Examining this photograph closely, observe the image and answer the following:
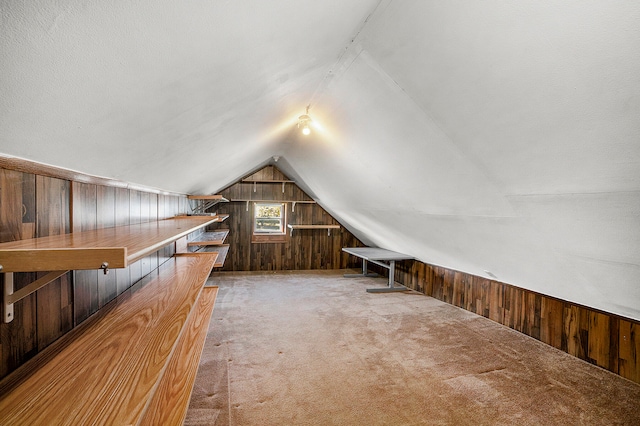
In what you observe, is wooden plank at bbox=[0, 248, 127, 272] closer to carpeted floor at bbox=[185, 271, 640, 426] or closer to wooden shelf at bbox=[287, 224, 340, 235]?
carpeted floor at bbox=[185, 271, 640, 426]

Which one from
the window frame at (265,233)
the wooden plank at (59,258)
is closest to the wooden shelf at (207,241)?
the window frame at (265,233)

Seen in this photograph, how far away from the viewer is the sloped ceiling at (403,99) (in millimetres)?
726

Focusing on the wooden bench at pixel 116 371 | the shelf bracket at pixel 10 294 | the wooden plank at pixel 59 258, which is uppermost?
the wooden plank at pixel 59 258

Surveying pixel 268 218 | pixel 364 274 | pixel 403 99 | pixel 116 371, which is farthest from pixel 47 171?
pixel 268 218

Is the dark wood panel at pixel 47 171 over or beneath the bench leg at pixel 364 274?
over

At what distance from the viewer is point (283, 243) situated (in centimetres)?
654

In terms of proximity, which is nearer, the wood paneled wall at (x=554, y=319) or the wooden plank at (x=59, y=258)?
the wooden plank at (x=59, y=258)

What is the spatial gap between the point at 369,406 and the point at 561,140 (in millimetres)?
1868

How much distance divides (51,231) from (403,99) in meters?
1.83

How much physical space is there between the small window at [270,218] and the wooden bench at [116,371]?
189 inches

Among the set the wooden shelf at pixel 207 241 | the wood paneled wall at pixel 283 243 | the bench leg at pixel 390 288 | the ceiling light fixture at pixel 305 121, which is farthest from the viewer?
the wood paneled wall at pixel 283 243

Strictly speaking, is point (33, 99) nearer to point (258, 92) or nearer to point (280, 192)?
point (258, 92)

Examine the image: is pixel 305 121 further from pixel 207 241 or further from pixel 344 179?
pixel 207 241

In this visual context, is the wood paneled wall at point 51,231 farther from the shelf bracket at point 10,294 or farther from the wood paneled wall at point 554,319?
the wood paneled wall at point 554,319
